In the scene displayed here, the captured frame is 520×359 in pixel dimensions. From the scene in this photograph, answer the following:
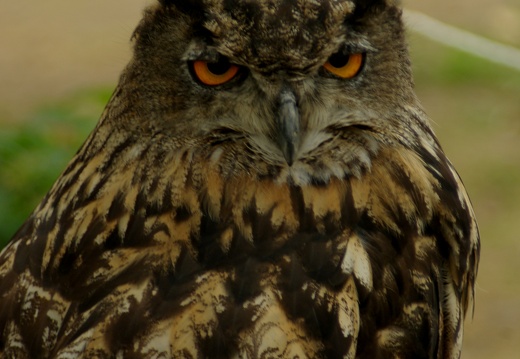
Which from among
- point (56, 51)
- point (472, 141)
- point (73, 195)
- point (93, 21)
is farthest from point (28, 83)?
point (73, 195)

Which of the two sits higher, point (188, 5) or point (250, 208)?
point (188, 5)

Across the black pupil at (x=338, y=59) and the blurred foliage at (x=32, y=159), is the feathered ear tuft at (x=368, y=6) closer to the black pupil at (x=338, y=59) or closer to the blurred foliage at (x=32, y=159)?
the black pupil at (x=338, y=59)

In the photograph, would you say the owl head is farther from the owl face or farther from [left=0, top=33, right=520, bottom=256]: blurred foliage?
[left=0, top=33, right=520, bottom=256]: blurred foliage

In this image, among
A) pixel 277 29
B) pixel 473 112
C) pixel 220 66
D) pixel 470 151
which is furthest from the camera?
pixel 473 112

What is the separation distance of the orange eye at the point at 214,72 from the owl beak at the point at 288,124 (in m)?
0.13

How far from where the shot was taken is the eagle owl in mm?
2611

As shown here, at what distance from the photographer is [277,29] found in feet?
8.38

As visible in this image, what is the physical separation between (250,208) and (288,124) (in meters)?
0.24

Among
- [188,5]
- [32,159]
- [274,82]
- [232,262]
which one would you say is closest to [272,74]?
[274,82]

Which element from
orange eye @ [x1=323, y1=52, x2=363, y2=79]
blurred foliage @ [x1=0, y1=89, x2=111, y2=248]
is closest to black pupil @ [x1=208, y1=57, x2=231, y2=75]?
orange eye @ [x1=323, y1=52, x2=363, y2=79]

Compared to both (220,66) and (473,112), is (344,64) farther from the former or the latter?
(473,112)

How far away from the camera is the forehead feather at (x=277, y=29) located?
8.36ft

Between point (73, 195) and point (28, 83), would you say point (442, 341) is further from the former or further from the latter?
point (28, 83)

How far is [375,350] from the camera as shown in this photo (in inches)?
107
